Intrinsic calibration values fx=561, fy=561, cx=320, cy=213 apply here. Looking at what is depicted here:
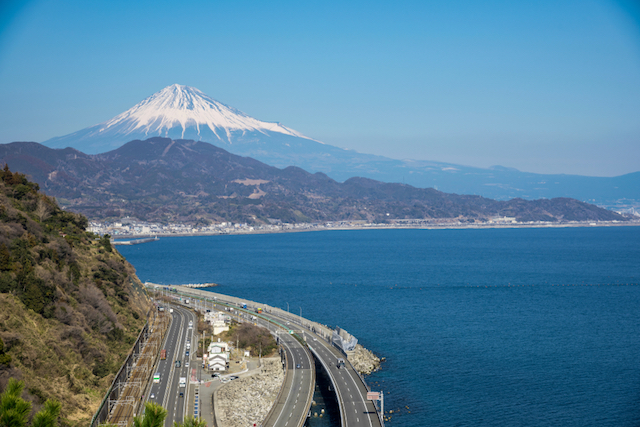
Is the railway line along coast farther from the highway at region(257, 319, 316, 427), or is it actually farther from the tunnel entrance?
the tunnel entrance

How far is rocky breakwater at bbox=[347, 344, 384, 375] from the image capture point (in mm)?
35281

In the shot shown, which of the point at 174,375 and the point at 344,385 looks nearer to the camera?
the point at 344,385

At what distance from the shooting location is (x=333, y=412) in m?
28.8

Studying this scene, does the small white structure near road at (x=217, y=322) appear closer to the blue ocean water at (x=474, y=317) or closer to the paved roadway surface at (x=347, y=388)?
the paved roadway surface at (x=347, y=388)

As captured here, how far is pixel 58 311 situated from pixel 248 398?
36.4ft

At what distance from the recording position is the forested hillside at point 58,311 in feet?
77.8

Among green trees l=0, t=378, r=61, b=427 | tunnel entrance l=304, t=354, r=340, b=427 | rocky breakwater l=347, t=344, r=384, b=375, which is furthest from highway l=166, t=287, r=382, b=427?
green trees l=0, t=378, r=61, b=427

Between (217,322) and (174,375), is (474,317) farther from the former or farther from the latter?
(174,375)

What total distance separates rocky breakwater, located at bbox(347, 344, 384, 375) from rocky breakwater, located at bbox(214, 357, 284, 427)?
17.3 feet

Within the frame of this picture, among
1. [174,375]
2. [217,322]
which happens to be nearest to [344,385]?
[174,375]

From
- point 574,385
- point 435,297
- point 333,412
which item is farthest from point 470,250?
point 333,412

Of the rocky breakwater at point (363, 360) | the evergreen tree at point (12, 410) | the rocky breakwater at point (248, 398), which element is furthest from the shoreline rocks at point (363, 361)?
the evergreen tree at point (12, 410)

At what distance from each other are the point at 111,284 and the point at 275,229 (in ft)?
517

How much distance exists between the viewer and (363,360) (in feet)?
120
